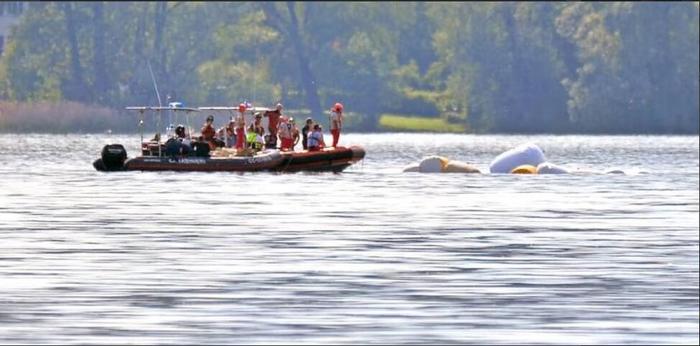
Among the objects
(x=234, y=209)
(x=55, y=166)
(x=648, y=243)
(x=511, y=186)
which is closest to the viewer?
(x=648, y=243)

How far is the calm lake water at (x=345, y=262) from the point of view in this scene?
24.2 metres

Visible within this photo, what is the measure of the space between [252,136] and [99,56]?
92.8m

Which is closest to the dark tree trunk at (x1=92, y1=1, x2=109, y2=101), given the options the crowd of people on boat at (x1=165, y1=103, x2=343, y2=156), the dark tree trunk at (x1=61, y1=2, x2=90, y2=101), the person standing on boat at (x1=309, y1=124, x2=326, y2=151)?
the dark tree trunk at (x1=61, y1=2, x2=90, y2=101)

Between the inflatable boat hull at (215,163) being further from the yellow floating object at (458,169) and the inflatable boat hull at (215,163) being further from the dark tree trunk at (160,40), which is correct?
the dark tree trunk at (160,40)

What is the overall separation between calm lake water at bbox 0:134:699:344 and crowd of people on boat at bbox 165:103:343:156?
3.54 m

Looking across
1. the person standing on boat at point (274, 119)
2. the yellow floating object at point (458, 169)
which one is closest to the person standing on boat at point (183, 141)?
the person standing on boat at point (274, 119)

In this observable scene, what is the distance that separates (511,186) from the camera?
2323 inches

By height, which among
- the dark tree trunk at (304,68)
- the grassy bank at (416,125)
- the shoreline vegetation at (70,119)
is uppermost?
the dark tree trunk at (304,68)

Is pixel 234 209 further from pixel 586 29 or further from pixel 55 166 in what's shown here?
pixel 586 29

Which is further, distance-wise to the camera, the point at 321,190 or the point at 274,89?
the point at 274,89

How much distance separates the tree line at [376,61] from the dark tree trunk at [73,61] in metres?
0.14

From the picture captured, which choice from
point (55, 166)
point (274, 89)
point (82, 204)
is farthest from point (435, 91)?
point (82, 204)

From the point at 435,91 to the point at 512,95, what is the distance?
1572 cm

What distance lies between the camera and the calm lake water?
79.5 ft
